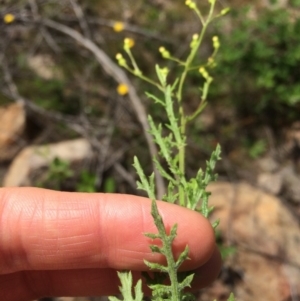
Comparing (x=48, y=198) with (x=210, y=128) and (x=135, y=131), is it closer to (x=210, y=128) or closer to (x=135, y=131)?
(x=135, y=131)

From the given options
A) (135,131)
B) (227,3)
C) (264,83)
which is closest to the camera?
(264,83)

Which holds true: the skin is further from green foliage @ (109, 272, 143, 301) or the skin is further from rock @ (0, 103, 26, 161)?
rock @ (0, 103, 26, 161)

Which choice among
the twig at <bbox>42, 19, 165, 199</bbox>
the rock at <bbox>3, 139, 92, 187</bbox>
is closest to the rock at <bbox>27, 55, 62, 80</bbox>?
the twig at <bbox>42, 19, 165, 199</bbox>

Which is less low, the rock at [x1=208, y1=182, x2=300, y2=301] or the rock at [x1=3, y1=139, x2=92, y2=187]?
the rock at [x1=3, y1=139, x2=92, y2=187]

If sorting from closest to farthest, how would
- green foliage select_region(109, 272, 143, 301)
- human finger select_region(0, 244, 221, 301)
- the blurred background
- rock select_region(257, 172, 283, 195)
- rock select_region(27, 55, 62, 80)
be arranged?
green foliage select_region(109, 272, 143, 301) → human finger select_region(0, 244, 221, 301) → the blurred background → rock select_region(257, 172, 283, 195) → rock select_region(27, 55, 62, 80)

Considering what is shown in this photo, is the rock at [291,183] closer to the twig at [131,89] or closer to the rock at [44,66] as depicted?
the twig at [131,89]

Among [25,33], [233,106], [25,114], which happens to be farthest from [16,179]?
[233,106]
